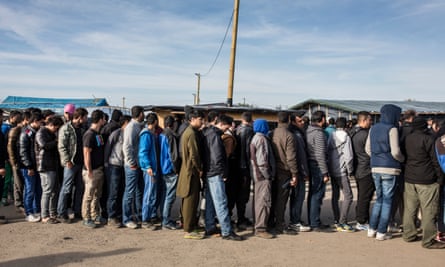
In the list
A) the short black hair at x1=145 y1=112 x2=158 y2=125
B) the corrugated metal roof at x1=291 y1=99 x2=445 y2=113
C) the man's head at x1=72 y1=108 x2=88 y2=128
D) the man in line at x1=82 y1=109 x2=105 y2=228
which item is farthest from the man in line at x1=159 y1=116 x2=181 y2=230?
the corrugated metal roof at x1=291 y1=99 x2=445 y2=113

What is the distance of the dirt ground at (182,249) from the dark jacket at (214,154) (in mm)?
1071

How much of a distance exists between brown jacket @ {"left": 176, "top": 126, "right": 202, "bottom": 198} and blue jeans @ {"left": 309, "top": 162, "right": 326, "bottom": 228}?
2043mm

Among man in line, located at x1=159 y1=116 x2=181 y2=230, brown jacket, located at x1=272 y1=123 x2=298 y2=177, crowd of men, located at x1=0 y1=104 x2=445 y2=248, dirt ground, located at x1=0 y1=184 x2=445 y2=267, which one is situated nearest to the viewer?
dirt ground, located at x1=0 y1=184 x2=445 y2=267

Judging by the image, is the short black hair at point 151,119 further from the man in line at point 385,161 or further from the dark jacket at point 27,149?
the man in line at point 385,161

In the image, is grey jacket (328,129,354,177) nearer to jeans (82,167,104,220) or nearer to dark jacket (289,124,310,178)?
dark jacket (289,124,310,178)

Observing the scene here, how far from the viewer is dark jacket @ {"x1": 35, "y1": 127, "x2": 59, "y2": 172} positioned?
575cm

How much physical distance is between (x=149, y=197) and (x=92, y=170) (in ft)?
3.53

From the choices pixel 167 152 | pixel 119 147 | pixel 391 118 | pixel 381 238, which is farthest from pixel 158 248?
pixel 391 118

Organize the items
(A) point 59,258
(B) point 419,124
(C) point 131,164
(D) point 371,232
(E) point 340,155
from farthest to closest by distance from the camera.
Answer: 1. (E) point 340,155
2. (C) point 131,164
3. (D) point 371,232
4. (B) point 419,124
5. (A) point 59,258

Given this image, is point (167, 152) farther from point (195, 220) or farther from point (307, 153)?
point (307, 153)

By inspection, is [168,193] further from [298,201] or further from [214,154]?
[298,201]

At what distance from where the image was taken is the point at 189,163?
17.0 feet

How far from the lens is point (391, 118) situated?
17.3 feet

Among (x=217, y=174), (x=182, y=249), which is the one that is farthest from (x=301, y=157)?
(x=182, y=249)
